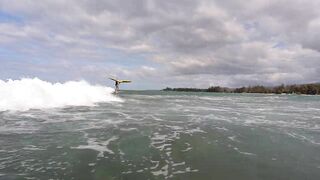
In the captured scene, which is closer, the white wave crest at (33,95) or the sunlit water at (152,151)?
the sunlit water at (152,151)

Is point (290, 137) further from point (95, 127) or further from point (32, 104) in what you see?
point (32, 104)

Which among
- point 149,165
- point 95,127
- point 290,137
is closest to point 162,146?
point 149,165

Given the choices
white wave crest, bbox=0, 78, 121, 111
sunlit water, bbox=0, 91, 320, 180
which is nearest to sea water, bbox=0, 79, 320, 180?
sunlit water, bbox=0, 91, 320, 180

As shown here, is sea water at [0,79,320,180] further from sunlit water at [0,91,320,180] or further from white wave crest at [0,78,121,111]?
white wave crest at [0,78,121,111]

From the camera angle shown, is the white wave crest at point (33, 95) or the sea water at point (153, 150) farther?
the white wave crest at point (33, 95)

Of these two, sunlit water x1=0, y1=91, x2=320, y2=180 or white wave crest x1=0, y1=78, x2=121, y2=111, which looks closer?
sunlit water x1=0, y1=91, x2=320, y2=180

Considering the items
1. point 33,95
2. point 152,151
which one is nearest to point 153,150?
point 152,151

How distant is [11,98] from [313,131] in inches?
775

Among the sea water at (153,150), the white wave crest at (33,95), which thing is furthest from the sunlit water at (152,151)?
the white wave crest at (33,95)

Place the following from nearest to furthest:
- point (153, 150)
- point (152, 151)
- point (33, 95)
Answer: point (152, 151)
point (153, 150)
point (33, 95)

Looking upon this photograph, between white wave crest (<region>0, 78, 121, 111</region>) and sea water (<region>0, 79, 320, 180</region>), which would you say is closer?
sea water (<region>0, 79, 320, 180</region>)

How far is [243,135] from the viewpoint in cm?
1380

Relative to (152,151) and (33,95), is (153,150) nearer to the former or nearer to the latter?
(152,151)

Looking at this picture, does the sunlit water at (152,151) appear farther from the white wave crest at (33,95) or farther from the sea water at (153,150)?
the white wave crest at (33,95)
